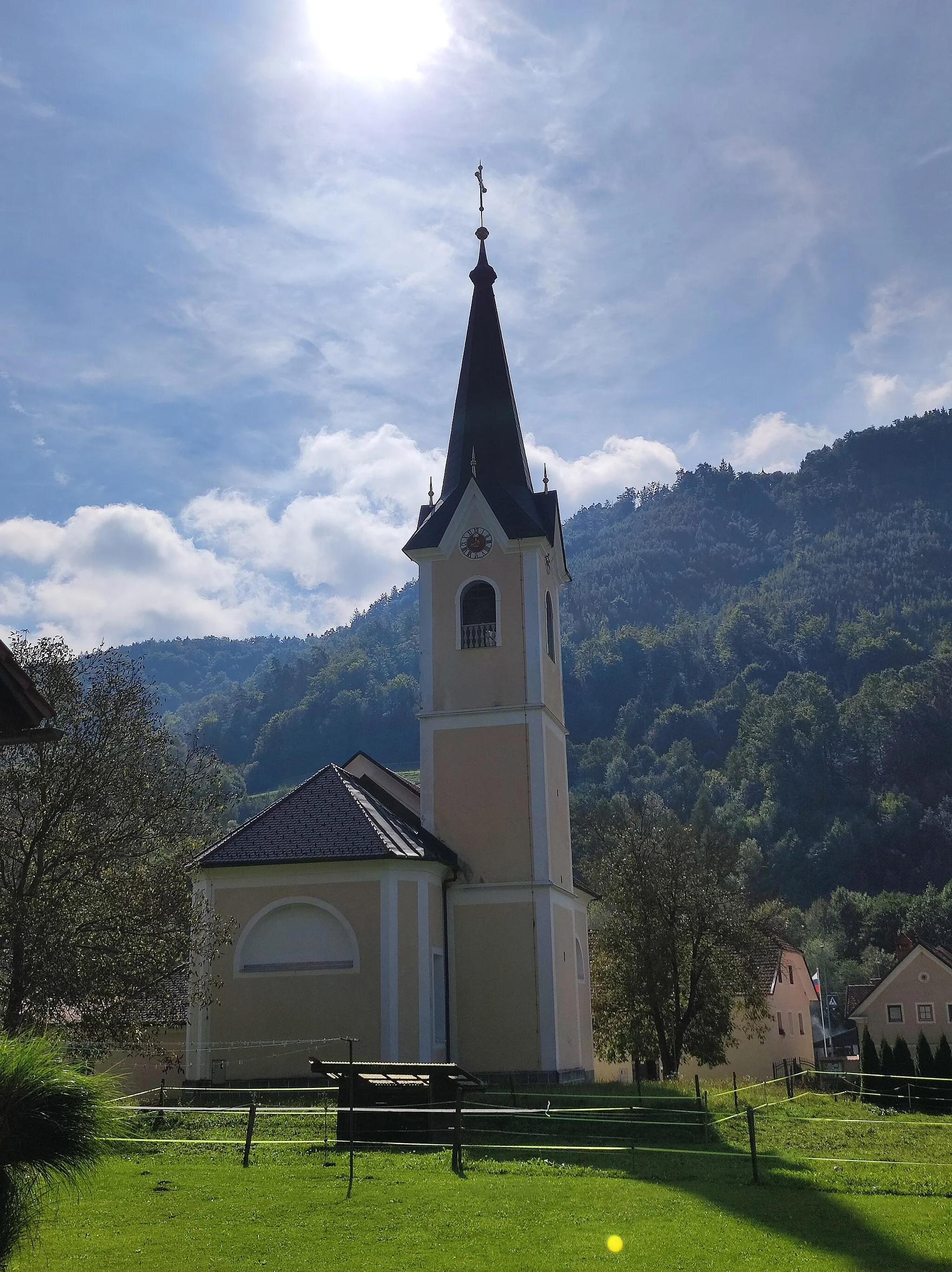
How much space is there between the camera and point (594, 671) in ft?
610

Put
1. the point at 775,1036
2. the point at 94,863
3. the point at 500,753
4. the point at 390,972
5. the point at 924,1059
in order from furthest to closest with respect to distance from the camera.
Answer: the point at 775,1036 < the point at 924,1059 < the point at 500,753 < the point at 390,972 < the point at 94,863

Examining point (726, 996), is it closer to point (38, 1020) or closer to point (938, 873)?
point (38, 1020)

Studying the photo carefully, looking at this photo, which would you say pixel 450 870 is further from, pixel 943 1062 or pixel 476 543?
pixel 943 1062

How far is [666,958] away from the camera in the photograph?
123 ft

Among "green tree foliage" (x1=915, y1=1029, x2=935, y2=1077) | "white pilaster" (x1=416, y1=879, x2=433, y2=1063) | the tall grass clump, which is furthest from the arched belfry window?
the tall grass clump

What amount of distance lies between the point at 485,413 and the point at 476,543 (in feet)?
14.3

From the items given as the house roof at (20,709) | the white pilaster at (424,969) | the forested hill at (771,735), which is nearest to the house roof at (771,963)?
the white pilaster at (424,969)

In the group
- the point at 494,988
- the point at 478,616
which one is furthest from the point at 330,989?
the point at 478,616

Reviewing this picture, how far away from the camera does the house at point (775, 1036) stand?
139 ft

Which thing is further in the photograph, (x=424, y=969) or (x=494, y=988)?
(x=494, y=988)

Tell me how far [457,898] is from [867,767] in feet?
392

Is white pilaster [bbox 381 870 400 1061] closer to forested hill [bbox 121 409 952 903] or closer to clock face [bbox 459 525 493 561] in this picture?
clock face [bbox 459 525 493 561]

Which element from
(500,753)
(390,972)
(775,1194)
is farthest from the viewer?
(500,753)

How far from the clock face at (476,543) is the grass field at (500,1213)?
622 inches
